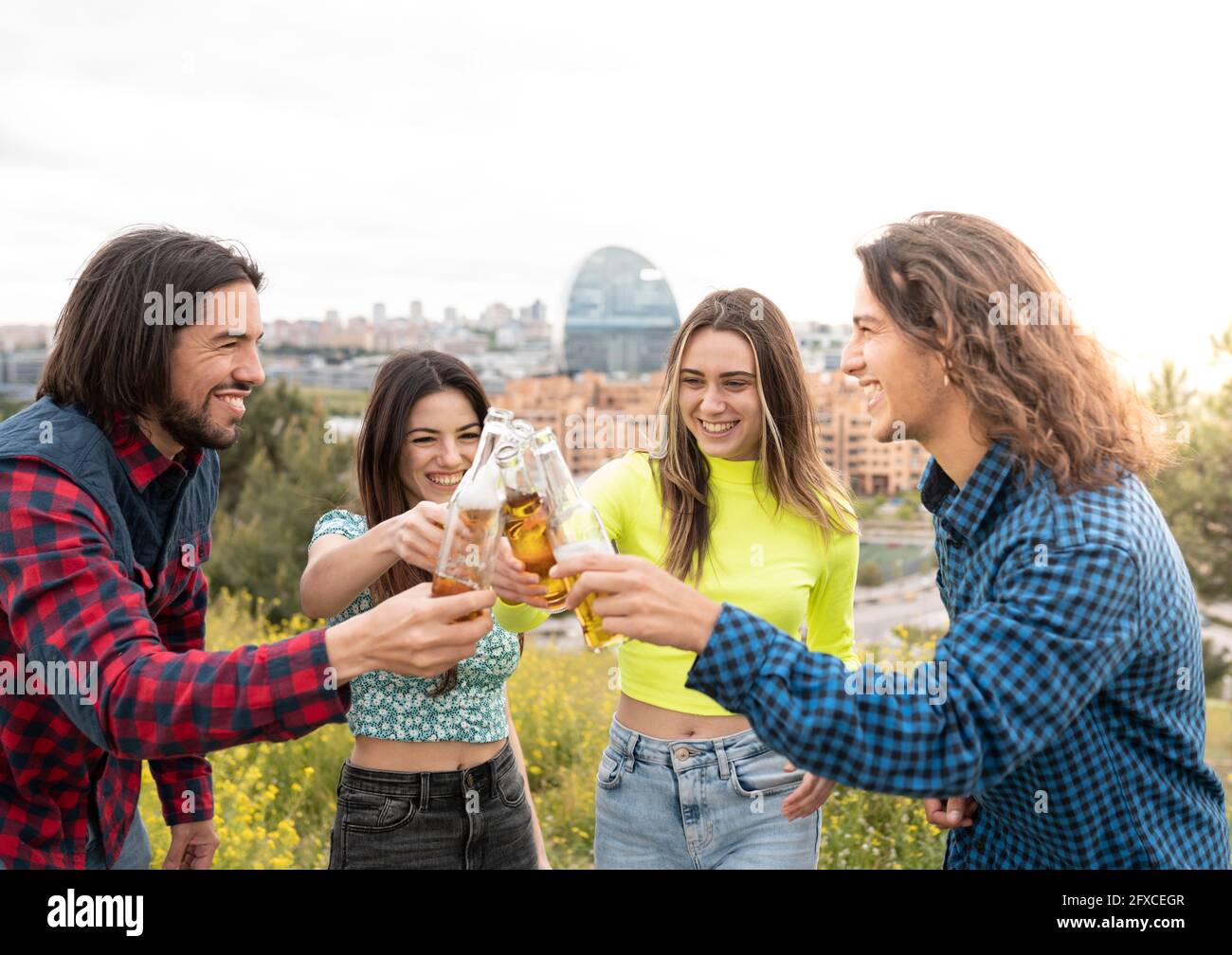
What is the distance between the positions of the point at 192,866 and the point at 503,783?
Result: 0.88 meters

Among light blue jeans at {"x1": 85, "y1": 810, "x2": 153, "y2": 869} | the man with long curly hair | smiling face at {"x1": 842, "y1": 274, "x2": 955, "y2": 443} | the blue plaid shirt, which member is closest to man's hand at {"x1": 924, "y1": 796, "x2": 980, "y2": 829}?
the man with long curly hair

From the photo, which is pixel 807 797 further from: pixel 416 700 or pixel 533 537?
pixel 533 537

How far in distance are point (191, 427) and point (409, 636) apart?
3.27 ft

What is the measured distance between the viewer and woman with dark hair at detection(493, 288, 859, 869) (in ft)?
9.54

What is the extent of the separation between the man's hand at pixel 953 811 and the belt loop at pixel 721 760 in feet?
2.08

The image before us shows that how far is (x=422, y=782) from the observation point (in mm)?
2979

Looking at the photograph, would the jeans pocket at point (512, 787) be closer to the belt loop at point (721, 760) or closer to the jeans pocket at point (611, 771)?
the jeans pocket at point (611, 771)

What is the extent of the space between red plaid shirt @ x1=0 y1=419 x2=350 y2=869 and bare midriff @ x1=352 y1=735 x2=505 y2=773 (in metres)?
0.68

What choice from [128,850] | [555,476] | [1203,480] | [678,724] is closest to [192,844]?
[128,850]

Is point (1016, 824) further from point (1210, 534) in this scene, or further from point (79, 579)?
point (1210, 534)

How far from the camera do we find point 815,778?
2768mm

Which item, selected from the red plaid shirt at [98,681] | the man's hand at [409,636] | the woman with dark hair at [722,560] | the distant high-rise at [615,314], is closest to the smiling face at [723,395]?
the woman with dark hair at [722,560]

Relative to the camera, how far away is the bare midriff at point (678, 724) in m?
2.98

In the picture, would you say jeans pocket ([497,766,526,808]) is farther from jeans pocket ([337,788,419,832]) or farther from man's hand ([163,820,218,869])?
man's hand ([163,820,218,869])
